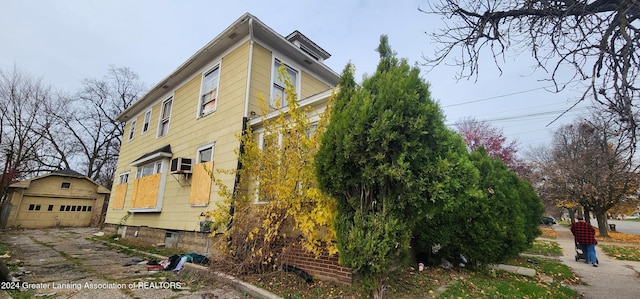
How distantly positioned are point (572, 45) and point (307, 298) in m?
4.73

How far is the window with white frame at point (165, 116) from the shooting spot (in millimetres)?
11333

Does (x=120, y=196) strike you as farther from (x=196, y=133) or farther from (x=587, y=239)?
(x=587, y=239)

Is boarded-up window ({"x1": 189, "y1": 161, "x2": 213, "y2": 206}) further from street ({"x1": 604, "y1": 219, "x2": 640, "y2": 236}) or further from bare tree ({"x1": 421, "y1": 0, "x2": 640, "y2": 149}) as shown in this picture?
street ({"x1": 604, "y1": 219, "x2": 640, "y2": 236})

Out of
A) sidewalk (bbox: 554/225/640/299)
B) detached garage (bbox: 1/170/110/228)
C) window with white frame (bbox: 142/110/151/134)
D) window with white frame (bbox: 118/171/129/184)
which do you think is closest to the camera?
sidewalk (bbox: 554/225/640/299)

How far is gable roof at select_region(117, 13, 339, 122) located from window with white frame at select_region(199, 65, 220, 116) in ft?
1.64

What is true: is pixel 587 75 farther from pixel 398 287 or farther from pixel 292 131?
pixel 292 131

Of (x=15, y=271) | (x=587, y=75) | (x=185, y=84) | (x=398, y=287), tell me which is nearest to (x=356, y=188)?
(x=398, y=287)

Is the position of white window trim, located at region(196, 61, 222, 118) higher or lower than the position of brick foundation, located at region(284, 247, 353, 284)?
higher

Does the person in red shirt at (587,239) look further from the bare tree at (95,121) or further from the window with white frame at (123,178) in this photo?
the bare tree at (95,121)

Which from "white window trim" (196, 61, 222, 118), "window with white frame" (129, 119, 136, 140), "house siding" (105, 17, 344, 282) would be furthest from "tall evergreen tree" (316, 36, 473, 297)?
"window with white frame" (129, 119, 136, 140)

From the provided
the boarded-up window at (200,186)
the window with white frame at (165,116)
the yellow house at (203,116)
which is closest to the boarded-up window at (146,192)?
the yellow house at (203,116)

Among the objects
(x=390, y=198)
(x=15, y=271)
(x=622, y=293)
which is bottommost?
(x=622, y=293)

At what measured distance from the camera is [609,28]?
2895 millimetres

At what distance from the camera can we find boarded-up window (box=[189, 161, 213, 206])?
764 cm
